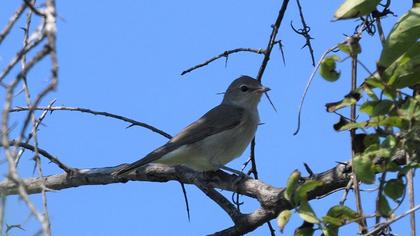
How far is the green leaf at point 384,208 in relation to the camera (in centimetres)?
318

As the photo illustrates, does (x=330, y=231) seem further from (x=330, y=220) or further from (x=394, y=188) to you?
(x=394, y=188)

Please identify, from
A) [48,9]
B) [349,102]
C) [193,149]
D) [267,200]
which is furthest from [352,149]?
[193,149]

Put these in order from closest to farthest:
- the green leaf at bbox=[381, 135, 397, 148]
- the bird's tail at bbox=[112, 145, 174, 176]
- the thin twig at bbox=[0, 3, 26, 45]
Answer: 1. the thin twig at bbox=[0, 3, 26, 45]
2. the green leaf at bbox=[381, 135, 397, 148]
3. the bird's tail at bbox=[112, 145, 174, 176]

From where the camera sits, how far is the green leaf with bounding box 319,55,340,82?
10.8 feet

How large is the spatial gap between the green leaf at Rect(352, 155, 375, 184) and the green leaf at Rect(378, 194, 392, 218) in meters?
0.09

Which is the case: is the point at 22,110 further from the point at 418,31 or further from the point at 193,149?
the point at 418,31

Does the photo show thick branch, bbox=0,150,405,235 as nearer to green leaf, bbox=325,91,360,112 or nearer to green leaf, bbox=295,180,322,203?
green leaf, bbox=325,91,360,112

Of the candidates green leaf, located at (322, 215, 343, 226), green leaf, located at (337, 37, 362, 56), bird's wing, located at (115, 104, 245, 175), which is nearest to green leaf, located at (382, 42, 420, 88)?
green leaf, located at (337, 37, 362, 56)

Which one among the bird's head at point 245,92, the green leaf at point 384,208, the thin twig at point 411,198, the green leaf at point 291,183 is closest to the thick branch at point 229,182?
the thin twig at point 411,198

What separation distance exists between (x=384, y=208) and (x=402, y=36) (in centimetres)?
74

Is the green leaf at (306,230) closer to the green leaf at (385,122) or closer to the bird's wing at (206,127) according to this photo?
the green leaf at (385,122)

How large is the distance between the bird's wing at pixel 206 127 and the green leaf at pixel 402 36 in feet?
11.7

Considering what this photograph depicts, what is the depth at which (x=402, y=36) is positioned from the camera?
10.8ft

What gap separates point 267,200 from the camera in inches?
186
